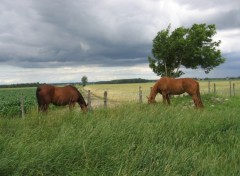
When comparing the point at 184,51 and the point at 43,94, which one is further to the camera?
the point at 184,51

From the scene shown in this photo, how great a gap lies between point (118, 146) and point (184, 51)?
71.3 feet

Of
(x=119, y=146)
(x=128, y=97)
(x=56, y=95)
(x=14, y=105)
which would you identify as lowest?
(x=14, y=105)

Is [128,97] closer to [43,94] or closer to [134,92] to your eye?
[134,92]

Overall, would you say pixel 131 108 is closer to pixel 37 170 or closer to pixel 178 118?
pixel 178 118

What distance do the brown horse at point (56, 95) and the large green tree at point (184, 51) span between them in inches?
468

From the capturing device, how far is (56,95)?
1647cm

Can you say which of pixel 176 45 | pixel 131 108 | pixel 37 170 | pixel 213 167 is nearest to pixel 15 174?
pixel 37 170

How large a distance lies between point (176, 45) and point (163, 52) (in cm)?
124

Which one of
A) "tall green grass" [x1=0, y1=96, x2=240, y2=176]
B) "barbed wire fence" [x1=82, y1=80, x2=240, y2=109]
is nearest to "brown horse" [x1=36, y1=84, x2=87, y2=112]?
"barbed wire fence" [x1=82, y1=80, x2=240, y2=109]

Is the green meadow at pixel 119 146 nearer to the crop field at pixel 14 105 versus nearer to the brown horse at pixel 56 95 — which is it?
the crop field at pixel 14 105

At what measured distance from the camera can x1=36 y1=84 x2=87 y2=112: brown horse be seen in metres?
16.2

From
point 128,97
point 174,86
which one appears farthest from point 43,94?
point 128,97

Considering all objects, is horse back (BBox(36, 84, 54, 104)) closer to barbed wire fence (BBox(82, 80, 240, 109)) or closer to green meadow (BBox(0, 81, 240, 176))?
barbed wire fence (BBox(82, 80, 240, 109))

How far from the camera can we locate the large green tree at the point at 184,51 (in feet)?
87.1
